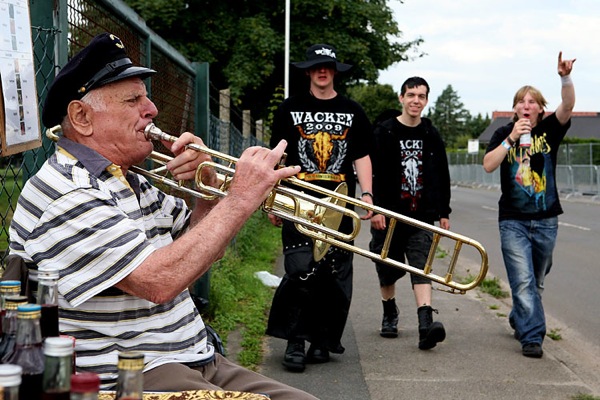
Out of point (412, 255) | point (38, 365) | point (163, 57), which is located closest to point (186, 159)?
point (38, 365)

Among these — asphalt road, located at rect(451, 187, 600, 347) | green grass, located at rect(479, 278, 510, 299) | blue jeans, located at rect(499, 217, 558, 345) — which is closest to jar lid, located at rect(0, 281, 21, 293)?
blue jeans, located at rect(499, 217, 558, 345)

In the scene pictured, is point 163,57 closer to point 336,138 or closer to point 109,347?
point 336,138

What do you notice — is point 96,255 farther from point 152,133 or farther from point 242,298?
point 242,298

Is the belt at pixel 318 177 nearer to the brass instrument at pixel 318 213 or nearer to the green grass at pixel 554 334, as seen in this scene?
the brass instrument at pixel 318 213

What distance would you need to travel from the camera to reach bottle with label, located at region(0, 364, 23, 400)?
1522 millimetres

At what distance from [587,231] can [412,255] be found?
10.6 metres

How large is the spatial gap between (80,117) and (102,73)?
161mm

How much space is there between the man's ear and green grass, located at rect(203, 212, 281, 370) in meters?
3.11

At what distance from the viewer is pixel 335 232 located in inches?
134

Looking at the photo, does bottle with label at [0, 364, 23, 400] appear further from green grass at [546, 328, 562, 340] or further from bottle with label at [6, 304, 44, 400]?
green grass at [546, 328, 562, 340]

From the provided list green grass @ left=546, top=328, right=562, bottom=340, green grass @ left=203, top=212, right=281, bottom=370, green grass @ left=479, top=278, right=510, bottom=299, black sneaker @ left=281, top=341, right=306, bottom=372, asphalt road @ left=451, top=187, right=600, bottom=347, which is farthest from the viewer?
green grass @ left=479, top=278, right=510, bottom=299

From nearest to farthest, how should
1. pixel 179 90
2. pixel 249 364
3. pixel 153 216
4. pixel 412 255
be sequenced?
pixel 153 216 < pixel 249 364 < pixel 179 90 < pixel 412 255

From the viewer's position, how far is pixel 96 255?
102 inches

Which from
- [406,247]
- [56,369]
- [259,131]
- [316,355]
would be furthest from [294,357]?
[259,131]
